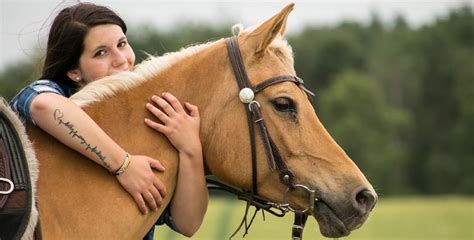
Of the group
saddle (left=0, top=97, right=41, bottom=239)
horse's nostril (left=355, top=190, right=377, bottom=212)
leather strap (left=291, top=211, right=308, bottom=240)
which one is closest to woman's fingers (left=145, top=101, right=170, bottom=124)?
saddle (left=0, top=97, right=41, bottom=239)

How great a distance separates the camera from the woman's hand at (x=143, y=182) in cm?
355

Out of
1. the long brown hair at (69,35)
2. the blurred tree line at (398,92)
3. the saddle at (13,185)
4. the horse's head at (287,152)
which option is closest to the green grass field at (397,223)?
the long brown hair at (69,35)

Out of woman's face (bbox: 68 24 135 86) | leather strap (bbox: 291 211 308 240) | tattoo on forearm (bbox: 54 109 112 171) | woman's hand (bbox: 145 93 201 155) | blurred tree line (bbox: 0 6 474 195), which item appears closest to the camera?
tattoo on forearm (bbox: 54 109 112 171)

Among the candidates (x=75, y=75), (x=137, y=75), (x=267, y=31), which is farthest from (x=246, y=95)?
(x=75, y=75)

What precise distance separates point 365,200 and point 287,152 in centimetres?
44

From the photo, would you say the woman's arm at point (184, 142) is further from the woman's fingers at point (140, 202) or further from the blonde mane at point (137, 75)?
the woman's fingers at point (140, 202)

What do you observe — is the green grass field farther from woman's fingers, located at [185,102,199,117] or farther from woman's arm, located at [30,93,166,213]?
woman's arm, located at [30,93,166,213]

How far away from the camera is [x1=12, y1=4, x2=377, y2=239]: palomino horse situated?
353cm

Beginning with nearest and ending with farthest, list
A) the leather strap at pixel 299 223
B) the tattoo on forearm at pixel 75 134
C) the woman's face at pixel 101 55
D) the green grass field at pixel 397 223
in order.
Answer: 1. the tattoo on forearm at pixel 75 134
2. the leather strap at pixel 299 223
3. the woman's face at pixel 101 55
4. the green grass field at pixel 397 223

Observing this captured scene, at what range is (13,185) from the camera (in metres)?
3.20

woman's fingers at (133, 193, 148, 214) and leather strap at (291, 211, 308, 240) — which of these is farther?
leather strap at (291, 211, 308, 240)

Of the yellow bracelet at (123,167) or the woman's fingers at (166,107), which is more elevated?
the woman's fingers at (166,107)

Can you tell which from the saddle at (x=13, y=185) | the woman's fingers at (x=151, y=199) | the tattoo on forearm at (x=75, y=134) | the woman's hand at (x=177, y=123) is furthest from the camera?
the woman's hand at (x=177, y=123)

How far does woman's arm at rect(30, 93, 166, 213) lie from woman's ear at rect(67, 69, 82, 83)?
483 mm
